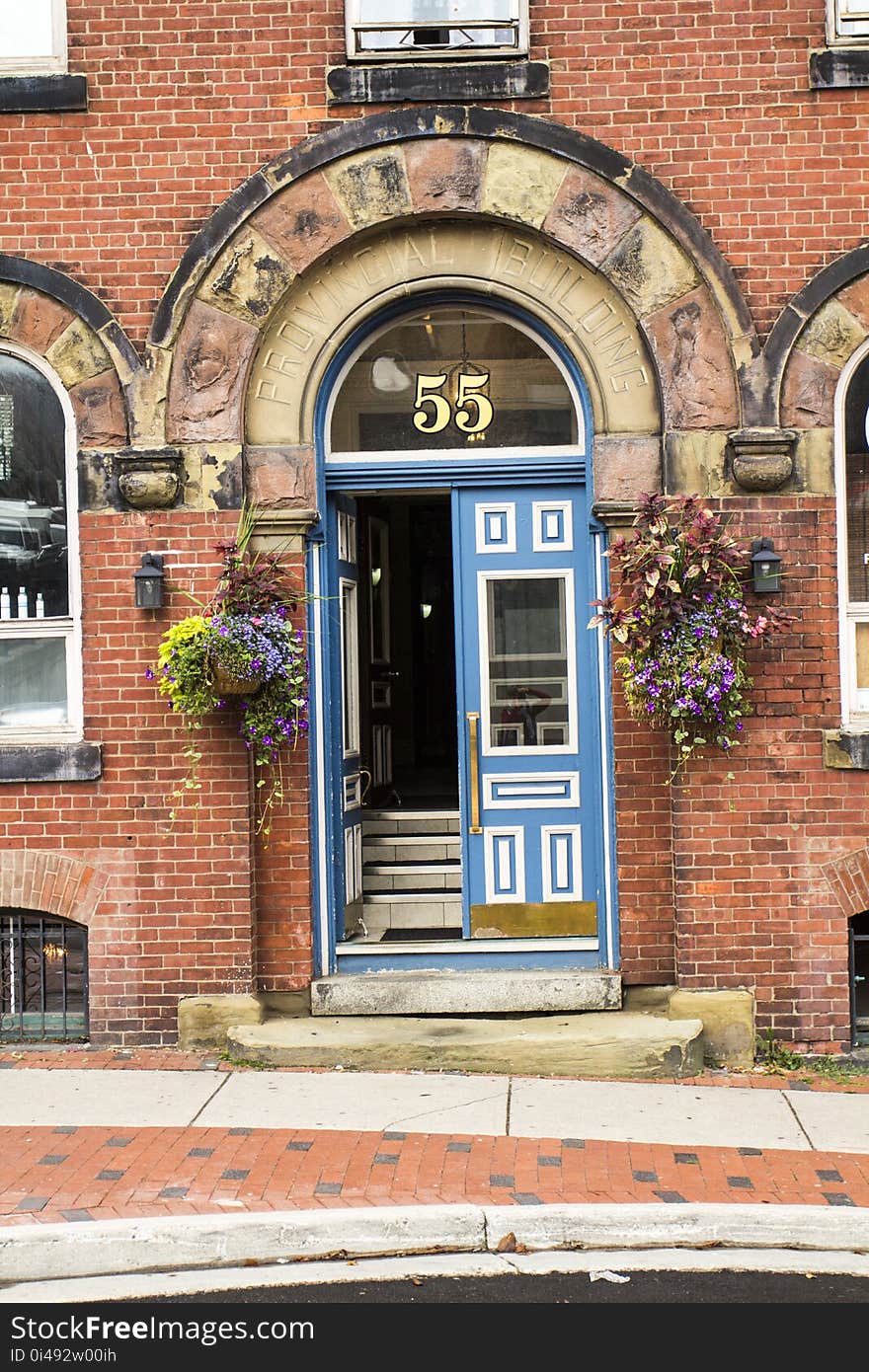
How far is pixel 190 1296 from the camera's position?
544 centimetres

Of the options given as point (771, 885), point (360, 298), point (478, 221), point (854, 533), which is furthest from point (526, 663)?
point (478, 221)

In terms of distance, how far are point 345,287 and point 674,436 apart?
212 cm

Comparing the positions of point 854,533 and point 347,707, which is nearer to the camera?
point 854,533

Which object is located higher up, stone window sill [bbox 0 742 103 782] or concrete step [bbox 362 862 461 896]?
stone window sill [bbox 0 742 103 782]

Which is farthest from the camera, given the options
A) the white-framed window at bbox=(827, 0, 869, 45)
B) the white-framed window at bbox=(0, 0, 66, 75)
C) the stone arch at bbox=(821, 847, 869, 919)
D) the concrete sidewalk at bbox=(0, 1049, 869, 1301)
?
the white-framed window at bbox=(0, 0, 66, 75)

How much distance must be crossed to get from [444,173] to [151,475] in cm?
241

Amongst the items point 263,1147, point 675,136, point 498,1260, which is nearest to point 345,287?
point 675,136

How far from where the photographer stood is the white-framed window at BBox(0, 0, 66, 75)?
8680 millimetres

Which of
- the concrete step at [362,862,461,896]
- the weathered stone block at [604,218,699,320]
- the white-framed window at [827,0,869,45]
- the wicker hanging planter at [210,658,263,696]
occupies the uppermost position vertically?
the white-framed window at [827,0,869,45]

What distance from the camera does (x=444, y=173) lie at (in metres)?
8.45

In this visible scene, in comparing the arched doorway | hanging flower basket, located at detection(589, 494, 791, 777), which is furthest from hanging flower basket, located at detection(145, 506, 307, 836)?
hanging flower basket, located at detection(589, 494, 791, 777)

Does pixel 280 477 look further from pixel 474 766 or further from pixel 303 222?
pixel 474 766

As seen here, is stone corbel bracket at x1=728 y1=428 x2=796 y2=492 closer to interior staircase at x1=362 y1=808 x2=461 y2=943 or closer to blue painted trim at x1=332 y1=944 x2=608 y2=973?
blue painted trim at x1=332 y1=944 x2=608 y2=973

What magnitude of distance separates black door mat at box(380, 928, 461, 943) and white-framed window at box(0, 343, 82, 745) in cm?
241
